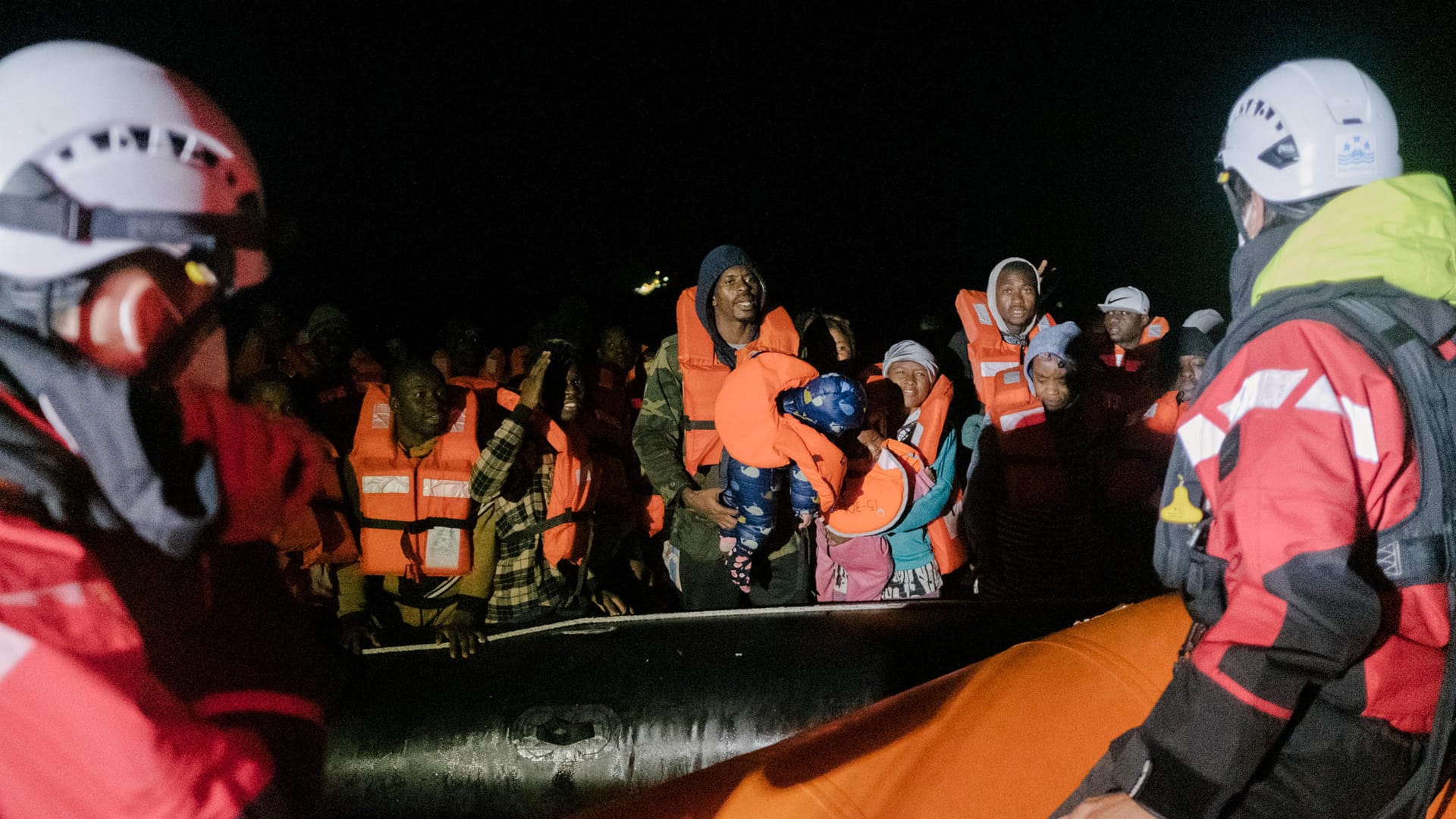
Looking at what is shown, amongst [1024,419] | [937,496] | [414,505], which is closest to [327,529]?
[414,505]

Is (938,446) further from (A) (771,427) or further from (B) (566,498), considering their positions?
(B) (566,498)

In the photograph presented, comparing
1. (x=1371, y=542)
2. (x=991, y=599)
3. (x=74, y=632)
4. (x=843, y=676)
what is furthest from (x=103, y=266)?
(x=991, y=599)

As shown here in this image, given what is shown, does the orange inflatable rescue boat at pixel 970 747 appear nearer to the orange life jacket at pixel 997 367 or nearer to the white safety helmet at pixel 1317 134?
the white safety helmet at pixel 1317 134

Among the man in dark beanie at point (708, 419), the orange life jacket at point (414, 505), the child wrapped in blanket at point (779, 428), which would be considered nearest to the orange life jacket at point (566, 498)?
the orange life jacket at point (414, 505)

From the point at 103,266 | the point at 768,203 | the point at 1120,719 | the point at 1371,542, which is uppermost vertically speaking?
the point at 768,203

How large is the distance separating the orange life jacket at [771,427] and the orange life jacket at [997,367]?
4.66ft

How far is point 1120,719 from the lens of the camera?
67.7 inches

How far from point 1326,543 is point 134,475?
1.56 meters

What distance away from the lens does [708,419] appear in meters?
3.38

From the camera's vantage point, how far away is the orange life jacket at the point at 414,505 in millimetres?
3480

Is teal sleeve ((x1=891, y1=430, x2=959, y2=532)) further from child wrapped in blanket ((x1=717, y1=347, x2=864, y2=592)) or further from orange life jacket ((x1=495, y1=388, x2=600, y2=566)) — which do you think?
orange life jacket ((x1=495, y1=388, x2=600, y2=566))

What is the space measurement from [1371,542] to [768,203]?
15.7 metres

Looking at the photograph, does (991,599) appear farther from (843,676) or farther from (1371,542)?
(1371,542)

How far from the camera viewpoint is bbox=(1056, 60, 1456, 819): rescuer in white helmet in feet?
3.63
